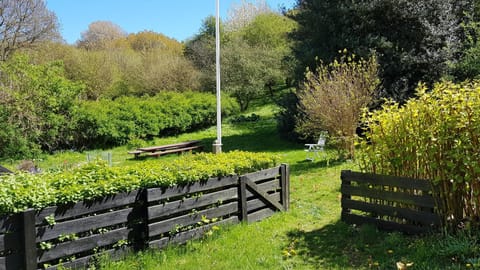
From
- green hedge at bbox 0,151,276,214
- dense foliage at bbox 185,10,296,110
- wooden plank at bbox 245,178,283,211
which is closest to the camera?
green hedge at bbox 0,151,276,214

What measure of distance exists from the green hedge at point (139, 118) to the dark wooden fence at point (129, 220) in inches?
490

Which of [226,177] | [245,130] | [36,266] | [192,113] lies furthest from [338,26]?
[36,266]

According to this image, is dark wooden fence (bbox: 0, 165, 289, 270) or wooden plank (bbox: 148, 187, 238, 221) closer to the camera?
dark wooden fence (bbox: 0, 165, 289, 270)

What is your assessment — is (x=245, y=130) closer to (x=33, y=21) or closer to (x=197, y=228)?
(x=33, y=21)

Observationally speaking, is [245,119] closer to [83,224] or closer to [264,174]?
[264,174]

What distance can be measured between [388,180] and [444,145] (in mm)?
900

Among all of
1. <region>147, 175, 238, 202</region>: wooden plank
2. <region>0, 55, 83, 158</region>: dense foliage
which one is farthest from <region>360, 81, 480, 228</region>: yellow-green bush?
<region>0, 55, 83, 158</region>: dense foliage

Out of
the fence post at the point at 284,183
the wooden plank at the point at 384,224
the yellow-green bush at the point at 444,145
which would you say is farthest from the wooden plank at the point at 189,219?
the yellow-green bush at the point at 444,145

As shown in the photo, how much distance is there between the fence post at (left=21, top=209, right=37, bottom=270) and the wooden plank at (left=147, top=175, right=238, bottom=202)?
129 cm

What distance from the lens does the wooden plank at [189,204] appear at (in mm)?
4777

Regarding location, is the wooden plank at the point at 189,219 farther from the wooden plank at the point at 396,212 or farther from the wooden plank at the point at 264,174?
the wooden plank at the point at 396,212

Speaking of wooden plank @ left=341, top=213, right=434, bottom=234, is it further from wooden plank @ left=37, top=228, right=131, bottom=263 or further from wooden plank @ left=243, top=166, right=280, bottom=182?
wooden plank @ left=37, top=228, right=131, bottom=263

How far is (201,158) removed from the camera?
623cm

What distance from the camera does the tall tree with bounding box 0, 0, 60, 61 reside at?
2158cm
